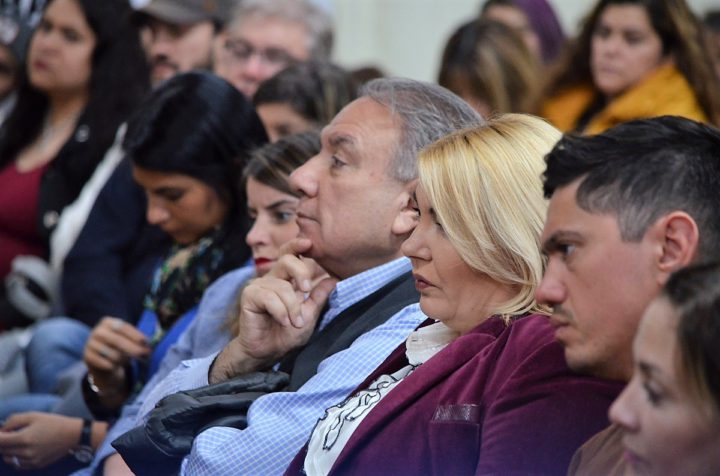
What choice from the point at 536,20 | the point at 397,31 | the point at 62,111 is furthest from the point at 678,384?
the point at 397,31

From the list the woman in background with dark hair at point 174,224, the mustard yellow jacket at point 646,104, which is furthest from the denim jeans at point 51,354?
the mustard yellow jacket at point 646,104

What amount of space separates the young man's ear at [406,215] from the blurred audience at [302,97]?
4.34 feet

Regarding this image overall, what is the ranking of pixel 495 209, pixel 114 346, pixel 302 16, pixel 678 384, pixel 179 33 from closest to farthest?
pixel 678 384 < pixel 495 209 < pixel 114 346 < pixel 302 16 < pixel 179 33

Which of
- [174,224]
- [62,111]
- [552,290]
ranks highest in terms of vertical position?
[552,290]

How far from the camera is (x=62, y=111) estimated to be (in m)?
5.20

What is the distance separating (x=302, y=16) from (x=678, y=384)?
3.92 meters

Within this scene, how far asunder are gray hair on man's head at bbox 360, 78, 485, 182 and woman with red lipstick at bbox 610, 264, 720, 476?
128cm

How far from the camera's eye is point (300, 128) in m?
4.07

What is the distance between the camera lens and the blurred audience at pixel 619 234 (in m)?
1.71

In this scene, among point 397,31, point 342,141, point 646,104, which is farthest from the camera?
point 397,31

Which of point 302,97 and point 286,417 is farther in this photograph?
point 302,97

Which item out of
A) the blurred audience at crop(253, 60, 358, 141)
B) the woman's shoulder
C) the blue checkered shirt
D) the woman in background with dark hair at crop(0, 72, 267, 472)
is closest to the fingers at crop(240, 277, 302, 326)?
the blue checkered shirt

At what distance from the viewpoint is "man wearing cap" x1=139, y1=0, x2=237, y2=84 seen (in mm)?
5309

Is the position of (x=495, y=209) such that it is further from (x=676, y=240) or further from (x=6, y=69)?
(x=6, y=69)
